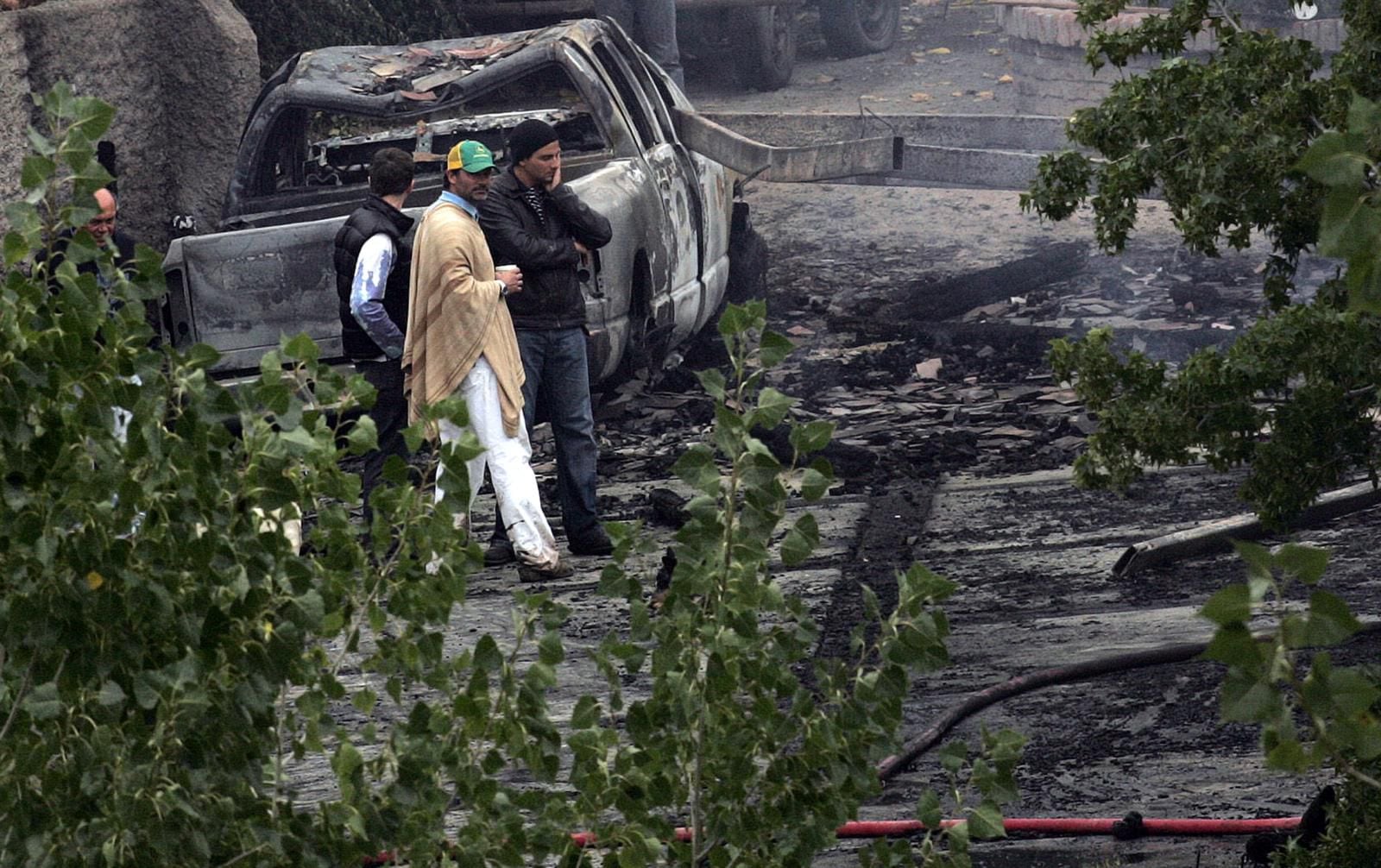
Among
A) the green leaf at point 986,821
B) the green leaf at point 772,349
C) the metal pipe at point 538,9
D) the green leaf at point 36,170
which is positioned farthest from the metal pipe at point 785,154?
the green leaf at point 36,170

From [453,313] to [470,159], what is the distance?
0.64 m

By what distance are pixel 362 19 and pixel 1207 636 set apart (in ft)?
40.2

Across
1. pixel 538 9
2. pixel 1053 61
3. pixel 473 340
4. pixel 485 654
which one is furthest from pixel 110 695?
pixel 1053 61

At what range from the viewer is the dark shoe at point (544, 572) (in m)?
7.43

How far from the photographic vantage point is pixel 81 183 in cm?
249

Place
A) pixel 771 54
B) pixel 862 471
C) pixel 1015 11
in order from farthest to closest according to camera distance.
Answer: pixel 771 54
pixel 1015 11
pixel 862 471

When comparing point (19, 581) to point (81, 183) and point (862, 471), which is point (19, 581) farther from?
point (862, 471)

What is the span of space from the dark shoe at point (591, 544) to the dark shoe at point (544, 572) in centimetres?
24

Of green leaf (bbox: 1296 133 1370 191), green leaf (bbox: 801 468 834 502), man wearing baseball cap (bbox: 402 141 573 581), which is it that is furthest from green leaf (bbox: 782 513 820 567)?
man wearing baseball cap (bbox: 402 141 573 581)

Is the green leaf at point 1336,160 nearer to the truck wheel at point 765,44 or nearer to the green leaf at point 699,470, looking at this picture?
the green leaf at point 699,470

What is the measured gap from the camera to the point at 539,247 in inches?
295

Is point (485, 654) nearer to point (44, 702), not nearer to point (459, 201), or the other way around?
point (44, 702)

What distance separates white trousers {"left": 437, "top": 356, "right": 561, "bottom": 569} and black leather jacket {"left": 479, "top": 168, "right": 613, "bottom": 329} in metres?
0.48

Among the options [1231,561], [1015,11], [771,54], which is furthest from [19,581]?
[771,54]
